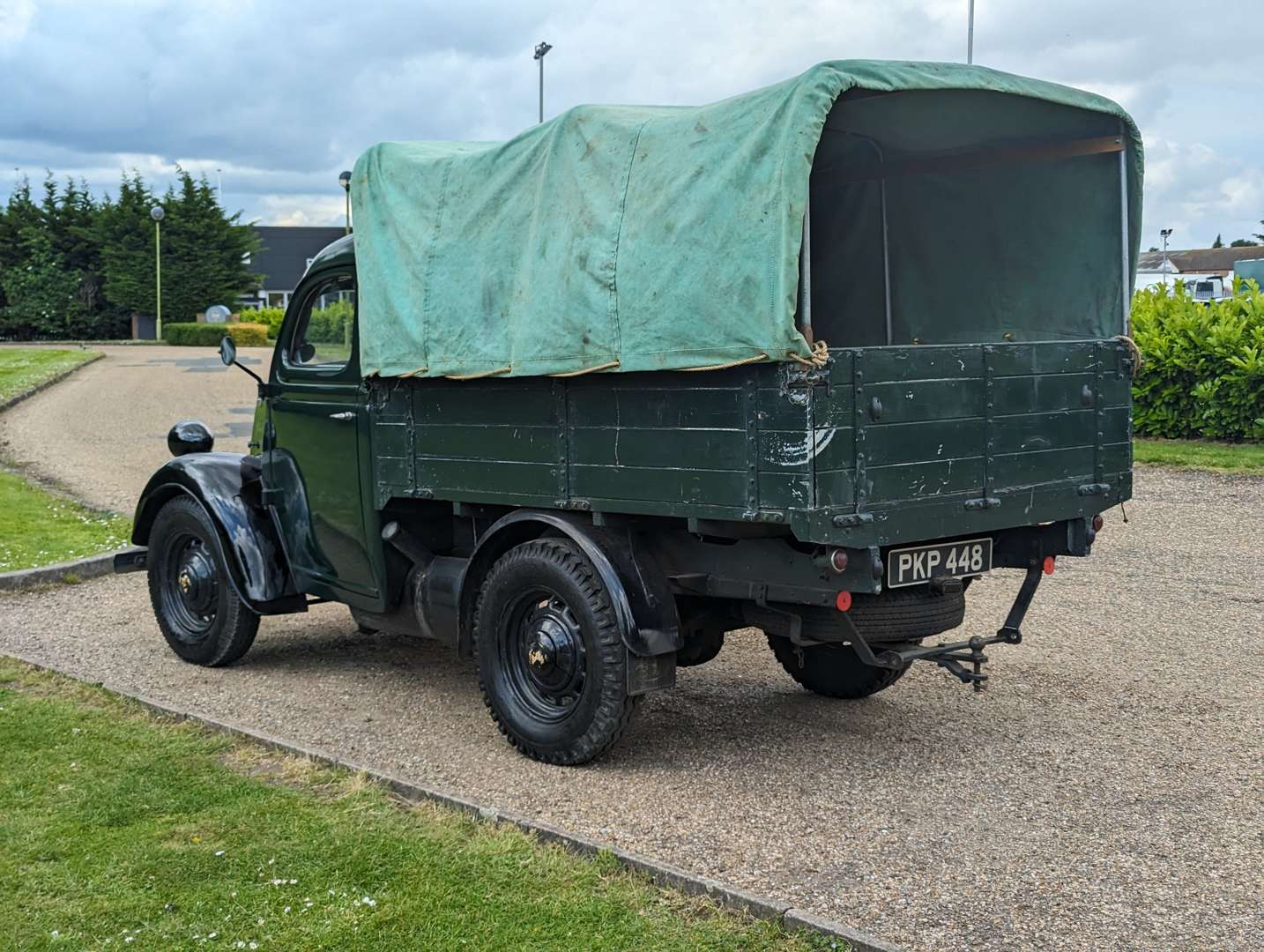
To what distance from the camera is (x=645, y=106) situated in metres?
5.64

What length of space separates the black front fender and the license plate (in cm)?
345

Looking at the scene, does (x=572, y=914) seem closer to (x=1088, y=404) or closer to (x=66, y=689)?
(x=1088, y=404)

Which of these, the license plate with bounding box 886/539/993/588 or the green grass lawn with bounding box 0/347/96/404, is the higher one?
the green grass lawn with bounding box 0/347/96/404

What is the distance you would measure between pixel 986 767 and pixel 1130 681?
1663 mm

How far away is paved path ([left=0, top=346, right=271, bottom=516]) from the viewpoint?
49.4 ft

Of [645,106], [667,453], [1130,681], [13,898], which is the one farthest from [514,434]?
[1130,681]

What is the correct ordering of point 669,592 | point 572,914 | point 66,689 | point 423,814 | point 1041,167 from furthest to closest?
point 66,689
point 1041,167
point 669,592
point 423,814
point 572,914

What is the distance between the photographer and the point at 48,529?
1149 cm

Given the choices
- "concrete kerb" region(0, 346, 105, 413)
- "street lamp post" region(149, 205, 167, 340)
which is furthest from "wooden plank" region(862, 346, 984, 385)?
"street lamp post" region(149, 205, 167, 340)

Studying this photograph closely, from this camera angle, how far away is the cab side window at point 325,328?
665 cm

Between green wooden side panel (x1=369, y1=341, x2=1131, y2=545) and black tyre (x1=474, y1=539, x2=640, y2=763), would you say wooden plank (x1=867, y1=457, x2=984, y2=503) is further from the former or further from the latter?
black tyre (x1=474, y1=539, x2=640, y2=763)

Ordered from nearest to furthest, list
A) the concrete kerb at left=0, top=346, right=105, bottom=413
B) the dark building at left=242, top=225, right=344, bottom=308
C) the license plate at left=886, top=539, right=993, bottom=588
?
the license plate at left=886, top=539, right=993, bottom=588 < the concrete kerb at left=0, top=346, right=105, bottom=413 < the dark building at left=242, top=225, right=344, bottom=308

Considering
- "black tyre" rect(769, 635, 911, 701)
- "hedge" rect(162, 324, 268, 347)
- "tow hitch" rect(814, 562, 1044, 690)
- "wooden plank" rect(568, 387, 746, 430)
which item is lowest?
"black tyre" rect(769, 635, 911, 701)

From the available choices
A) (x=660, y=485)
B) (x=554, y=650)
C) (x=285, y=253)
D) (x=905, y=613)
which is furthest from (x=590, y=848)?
(x=285, y=253)
